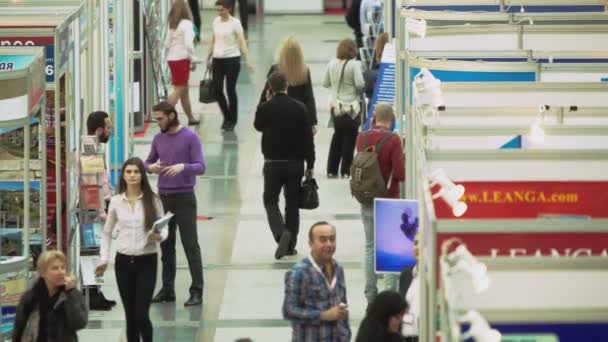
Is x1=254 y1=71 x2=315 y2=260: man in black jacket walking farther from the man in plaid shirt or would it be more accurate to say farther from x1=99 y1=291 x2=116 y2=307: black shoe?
the man in plaid shirt

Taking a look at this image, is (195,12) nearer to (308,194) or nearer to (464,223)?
(308,194)

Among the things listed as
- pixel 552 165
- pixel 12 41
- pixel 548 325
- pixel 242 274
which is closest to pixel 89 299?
pixel 242 274

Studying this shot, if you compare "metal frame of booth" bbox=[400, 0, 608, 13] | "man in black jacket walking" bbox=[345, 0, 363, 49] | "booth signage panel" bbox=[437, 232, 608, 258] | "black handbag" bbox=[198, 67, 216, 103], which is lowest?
"booth signage panel" bbox=[437, 232, 608, 258]

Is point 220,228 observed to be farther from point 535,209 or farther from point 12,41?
point 535,209

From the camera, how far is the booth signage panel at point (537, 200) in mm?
7309

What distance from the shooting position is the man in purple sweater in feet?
39.0

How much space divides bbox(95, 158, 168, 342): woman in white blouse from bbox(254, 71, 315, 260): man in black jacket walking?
9.75 feet

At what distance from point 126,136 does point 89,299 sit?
454 cm

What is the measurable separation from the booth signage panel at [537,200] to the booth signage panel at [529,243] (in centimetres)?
116

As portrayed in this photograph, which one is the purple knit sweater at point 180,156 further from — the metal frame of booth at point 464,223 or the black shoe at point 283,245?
the metal frame of booth at point 464,223

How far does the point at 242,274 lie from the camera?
13500 mm

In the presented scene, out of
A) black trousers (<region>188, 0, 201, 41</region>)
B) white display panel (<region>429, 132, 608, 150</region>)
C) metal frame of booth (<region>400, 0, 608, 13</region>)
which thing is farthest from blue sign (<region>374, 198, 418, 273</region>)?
black trousers (<region>188, 0, 201, 41</region>)

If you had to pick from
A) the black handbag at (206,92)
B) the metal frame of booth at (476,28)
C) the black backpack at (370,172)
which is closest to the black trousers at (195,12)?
the black handbag at (206,92)

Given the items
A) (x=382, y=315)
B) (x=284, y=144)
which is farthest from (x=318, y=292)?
(x=284, y=144)
